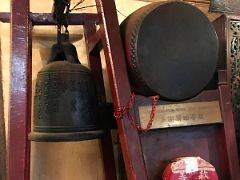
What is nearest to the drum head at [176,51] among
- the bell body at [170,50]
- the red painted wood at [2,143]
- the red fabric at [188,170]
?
the bell body at [170,50]

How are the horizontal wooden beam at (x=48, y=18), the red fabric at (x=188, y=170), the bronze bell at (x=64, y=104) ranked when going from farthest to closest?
1. the horizontal wooden beam at (x=48, y=18)
2. the bronze bell at (x=64, y=104)
3. the red fabric at (x=188, y=170)

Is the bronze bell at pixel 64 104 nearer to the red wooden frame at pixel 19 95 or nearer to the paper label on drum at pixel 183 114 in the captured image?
the red wooden frame at pixel 19 95

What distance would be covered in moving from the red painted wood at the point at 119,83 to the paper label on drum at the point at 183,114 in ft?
0.19

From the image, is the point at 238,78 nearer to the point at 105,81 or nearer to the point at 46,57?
the point at 105,81

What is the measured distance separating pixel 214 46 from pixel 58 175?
80 centimetres

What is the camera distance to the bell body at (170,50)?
0.93 metres

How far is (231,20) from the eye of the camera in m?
1.23

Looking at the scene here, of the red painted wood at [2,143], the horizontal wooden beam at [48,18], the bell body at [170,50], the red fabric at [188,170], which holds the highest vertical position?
the horizontal wooden beam at [48,18]

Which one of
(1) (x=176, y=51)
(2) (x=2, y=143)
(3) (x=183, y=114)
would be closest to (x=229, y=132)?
(3) (x=183, y=114)

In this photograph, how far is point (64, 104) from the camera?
1.02m

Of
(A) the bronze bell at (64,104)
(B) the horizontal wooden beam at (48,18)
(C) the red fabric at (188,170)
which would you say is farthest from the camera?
(B) the horizontal wooden beam at (48,18)

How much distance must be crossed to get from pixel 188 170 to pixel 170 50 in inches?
13.8

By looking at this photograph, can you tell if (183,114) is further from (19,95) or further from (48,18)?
(48,18)

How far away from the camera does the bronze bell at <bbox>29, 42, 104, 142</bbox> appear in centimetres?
100
